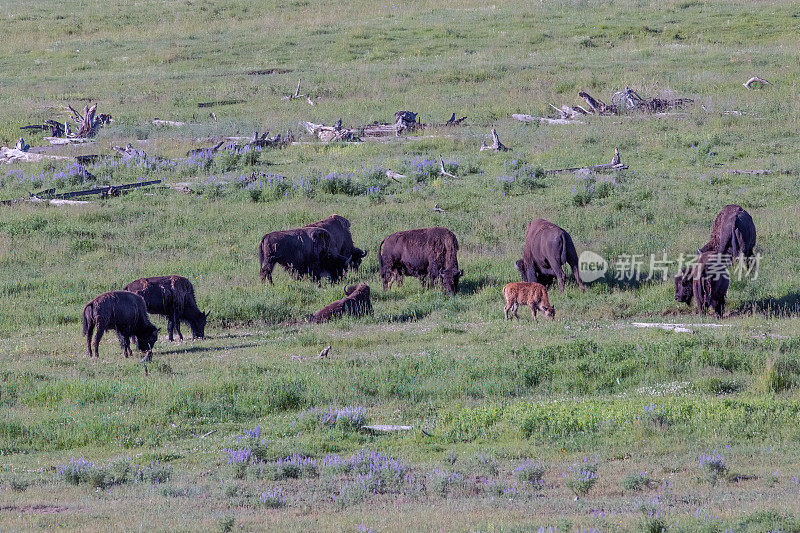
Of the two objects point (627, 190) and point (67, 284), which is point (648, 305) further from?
point (67, 284)

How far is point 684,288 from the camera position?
16.0m

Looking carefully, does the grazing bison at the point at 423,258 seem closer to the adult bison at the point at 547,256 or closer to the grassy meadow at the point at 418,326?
the grassy meadow at the point at 418,326

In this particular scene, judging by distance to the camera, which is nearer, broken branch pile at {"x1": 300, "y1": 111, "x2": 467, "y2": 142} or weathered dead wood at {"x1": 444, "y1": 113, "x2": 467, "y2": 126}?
broken branch pile at {"x1": 300, "y1": 111, "x2": 467, "y2": 142}

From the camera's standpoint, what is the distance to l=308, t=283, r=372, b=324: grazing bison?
16.1 meters

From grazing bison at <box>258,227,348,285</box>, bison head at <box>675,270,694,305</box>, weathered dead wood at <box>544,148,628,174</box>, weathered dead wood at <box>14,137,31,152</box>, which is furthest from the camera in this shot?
weathered dead wood at <box>14,137,31,152</box>

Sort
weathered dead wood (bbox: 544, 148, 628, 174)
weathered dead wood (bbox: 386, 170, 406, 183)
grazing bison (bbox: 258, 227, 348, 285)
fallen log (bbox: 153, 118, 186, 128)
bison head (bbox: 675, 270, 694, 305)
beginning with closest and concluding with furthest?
bison head (bbox: 675, 270, 694, 305) → grazing bison (bbox: 258, 227, 348, 285) → weathered dead wood (bbox: 544, 148, 628, 174) → weathered dead wood (bbox: 386, 170, 406, 183) → fallen log (bbox: 153, 118, 186, 128)

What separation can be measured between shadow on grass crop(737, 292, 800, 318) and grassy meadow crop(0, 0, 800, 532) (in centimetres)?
7

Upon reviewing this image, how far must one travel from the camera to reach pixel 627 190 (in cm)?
2306

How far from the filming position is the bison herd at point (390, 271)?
14562 millimetres

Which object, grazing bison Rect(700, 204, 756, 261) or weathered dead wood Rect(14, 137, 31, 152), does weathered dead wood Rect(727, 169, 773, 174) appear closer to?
grazing bison Rect(700, 204, 756, 261)

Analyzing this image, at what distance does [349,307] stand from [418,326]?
128cm

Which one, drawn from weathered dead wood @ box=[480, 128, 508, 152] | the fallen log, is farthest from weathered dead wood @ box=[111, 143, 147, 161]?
weathered dead wood @ box=[480, 128, 508, 152]

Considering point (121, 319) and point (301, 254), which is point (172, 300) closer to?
point (121, 319)

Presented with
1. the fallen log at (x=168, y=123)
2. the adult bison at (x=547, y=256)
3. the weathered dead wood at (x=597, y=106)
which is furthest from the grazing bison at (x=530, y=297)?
the fallen log at (x=168, y=123)
